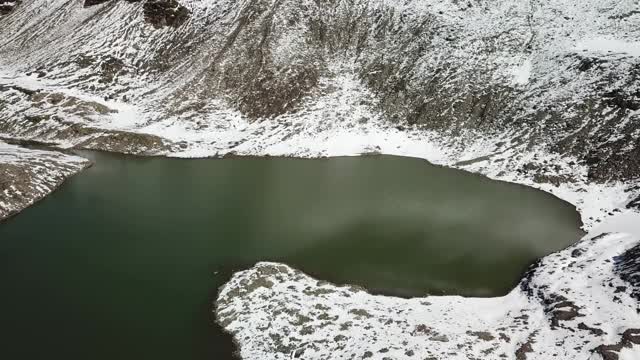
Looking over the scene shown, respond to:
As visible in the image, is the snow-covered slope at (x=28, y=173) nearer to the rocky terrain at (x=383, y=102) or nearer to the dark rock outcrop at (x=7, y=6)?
the rocky terrain at (x=383, y=102)

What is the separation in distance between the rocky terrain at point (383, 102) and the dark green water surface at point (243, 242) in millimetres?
1919

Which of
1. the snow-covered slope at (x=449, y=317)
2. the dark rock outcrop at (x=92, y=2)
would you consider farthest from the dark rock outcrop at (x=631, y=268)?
the dark rock outcrop at (x=92, y=2)

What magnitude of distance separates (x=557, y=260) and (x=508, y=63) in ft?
97.9

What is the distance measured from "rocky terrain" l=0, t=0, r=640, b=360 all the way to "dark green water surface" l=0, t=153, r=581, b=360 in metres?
1.92

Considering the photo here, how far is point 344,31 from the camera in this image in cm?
6850

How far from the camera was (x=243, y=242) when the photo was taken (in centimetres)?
3559

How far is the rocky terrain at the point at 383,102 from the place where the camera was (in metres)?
27.4

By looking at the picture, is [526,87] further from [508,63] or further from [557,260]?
[557,260]

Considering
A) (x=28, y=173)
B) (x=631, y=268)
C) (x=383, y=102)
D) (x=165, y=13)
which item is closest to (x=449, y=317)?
(x=631, y=268)

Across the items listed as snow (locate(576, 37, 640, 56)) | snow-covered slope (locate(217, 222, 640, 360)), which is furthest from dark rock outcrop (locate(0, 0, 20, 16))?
snow (locate(576, 37, 640, 56))

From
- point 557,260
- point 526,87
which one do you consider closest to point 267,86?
point 526,87

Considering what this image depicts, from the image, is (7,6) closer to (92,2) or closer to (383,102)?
(92,2)

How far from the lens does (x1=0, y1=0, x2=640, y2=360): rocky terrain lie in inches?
1080

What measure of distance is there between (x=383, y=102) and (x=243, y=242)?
28986 millimetres
